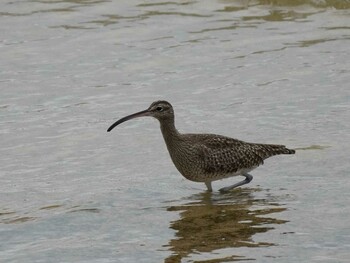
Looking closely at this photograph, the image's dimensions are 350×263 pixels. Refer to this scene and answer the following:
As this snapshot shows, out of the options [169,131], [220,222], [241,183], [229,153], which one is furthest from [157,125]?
[220,222]

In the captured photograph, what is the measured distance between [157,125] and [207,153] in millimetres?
3807

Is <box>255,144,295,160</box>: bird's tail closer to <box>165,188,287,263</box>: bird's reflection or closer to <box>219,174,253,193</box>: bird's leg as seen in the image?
<box>219,174,253,193</box>: bird's leg

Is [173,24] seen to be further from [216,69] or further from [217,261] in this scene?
[217,261]

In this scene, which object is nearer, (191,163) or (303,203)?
(303,203)

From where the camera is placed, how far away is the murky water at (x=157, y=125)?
1234 centimetres

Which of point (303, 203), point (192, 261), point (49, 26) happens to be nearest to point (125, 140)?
point (303, 203)

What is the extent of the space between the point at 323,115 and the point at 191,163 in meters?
3.90

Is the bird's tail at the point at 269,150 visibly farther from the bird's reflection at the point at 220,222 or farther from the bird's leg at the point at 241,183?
the bird's reflection at the point at 220,222

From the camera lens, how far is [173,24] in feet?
79.0

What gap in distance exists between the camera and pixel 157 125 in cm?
1822

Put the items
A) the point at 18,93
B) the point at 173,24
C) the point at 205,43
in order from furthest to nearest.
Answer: the point at 173,24, the point at 205,43, the point at 18,93

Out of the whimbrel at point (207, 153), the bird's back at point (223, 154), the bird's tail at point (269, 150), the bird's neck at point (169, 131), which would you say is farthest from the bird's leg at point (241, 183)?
the bird's neck at point (169, 131)

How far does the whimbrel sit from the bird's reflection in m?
0.25

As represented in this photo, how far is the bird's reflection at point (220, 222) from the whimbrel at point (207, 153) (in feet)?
0.83
